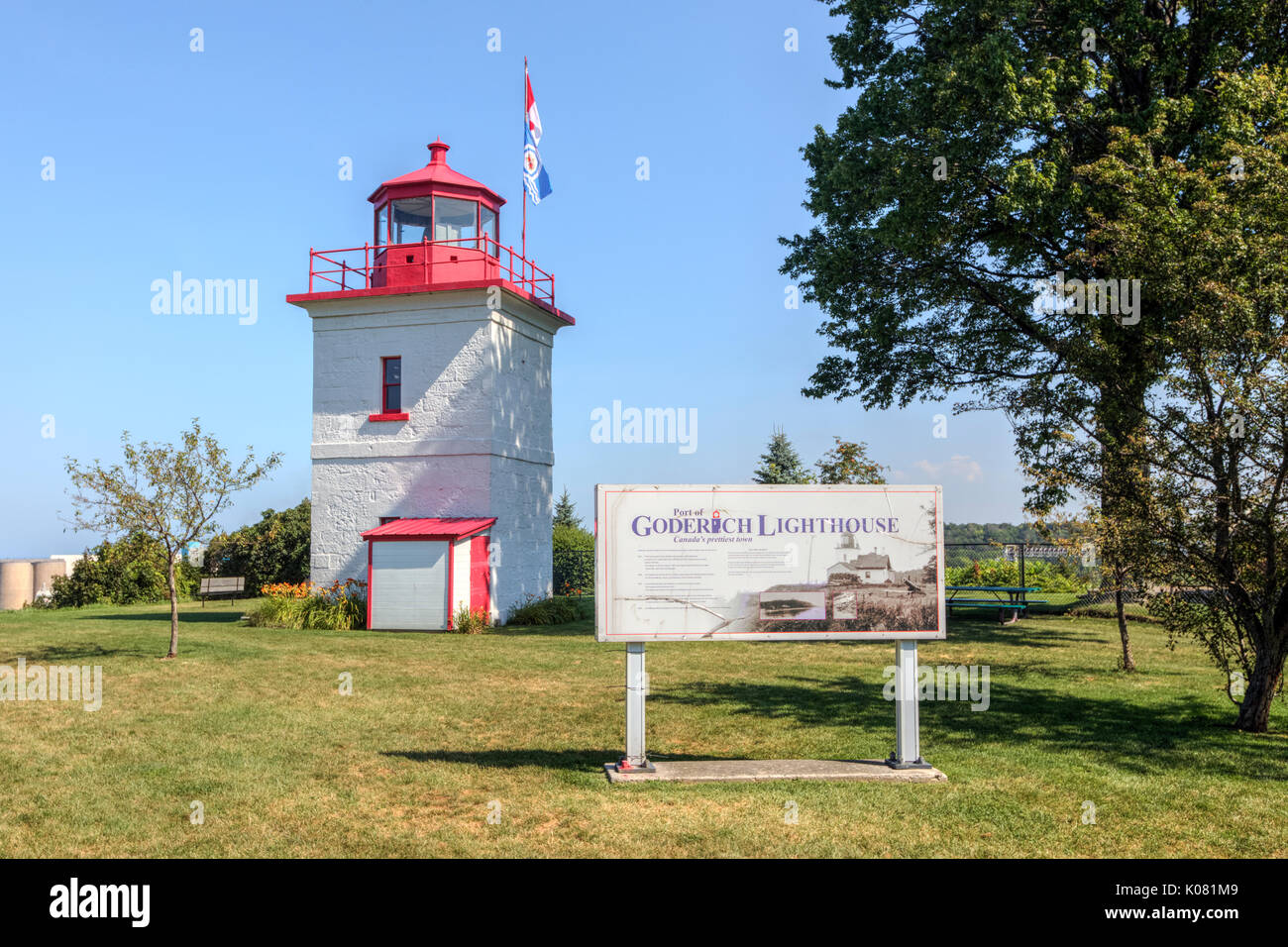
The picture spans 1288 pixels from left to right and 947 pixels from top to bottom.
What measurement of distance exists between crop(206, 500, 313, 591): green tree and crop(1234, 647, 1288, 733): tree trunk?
28.7m

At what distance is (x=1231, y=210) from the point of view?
10344 millimetres

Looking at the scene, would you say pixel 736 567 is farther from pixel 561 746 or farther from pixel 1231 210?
pixel 1231 210

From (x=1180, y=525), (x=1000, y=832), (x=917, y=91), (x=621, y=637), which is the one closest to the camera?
(x=1000, y=832)

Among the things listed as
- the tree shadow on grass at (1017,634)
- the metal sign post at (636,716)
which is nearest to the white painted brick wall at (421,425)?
the tree shadow on grass at (1017,634)

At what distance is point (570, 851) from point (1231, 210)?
9941 mm

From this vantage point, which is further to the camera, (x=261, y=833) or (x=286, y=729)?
(x=286, y=729)

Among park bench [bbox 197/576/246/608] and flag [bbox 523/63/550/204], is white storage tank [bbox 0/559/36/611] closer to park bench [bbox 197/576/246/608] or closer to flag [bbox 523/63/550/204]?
park bench [bbox 197/576/246/608]

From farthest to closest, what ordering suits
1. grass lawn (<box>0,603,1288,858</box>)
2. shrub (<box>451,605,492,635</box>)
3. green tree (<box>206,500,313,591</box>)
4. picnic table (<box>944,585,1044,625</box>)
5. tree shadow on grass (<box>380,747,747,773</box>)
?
green tree (<box>206,500,313,591</box>)
picnic table (<box>944,585,1044,625</box>)
shrub (<box>451,605,492,635</box>)
tree shadow on grass (<box>380,747,747,773</box>)
grass lawn (<box>0,603,1288,858</box>)

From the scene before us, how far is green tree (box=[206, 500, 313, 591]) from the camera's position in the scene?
3259cm

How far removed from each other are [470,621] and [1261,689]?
51.4 ft

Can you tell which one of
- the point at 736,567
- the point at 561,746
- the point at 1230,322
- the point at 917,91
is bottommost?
the point at 561,746

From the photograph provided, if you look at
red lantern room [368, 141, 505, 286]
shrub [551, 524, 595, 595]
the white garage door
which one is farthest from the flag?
Answer: shrub [551, 524, 595, 595]
